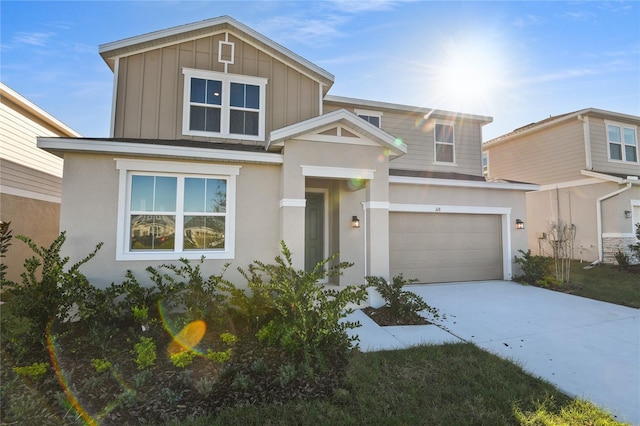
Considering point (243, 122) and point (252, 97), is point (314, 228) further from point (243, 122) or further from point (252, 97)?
point (252, 97)

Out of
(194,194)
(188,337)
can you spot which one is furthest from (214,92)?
(188,337)

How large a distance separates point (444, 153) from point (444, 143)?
355 mm

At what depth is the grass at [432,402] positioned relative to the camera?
2.82 m

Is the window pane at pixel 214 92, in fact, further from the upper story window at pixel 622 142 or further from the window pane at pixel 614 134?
the window pane at pixel 614 134

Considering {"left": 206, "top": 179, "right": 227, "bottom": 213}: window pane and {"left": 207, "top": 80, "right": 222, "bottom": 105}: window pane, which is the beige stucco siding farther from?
{"left": 207, "top": 80, "right": 222, "bottom": 105}: window pane

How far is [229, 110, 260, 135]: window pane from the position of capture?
786 centimetres

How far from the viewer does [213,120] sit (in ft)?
25.6

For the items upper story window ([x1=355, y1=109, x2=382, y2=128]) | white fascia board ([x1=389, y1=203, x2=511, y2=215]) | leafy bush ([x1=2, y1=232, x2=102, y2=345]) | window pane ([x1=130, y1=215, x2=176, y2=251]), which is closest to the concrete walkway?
white fascia board ([x1=389, y1=203, x2=511, y2=215])

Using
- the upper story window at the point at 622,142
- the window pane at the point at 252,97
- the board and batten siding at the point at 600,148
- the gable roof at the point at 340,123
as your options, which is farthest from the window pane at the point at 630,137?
the window pane at the point at 252,97

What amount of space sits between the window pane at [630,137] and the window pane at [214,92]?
1665 centimetres

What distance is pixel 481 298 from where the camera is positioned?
711 centimetres

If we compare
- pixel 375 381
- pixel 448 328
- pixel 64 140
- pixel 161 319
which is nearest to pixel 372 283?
pixel 448 328

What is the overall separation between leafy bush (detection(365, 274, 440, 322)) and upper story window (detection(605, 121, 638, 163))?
12888 mm

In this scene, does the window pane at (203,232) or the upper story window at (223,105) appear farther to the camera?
the upper story window at (223,105)
